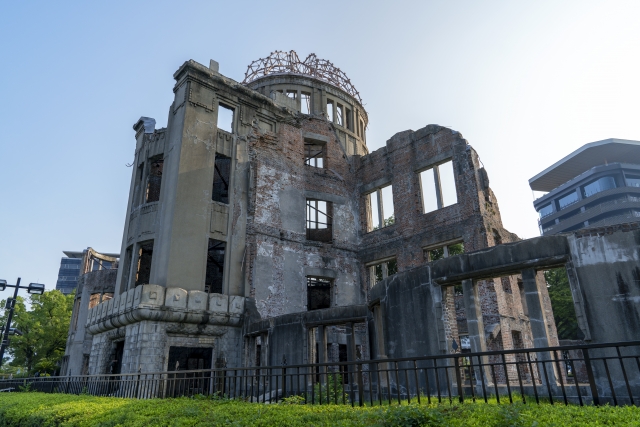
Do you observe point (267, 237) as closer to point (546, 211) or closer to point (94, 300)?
point (94, 300)

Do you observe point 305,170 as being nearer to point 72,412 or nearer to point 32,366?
point 72,412

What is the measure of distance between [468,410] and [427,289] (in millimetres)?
5607

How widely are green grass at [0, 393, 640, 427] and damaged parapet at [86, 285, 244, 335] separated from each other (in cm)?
592

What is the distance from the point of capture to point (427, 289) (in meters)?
10.5

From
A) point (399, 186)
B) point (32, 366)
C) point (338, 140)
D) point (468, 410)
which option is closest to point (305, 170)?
point (338, 140)

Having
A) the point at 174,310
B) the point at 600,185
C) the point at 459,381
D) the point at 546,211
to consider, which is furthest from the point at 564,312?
the point at 546,211

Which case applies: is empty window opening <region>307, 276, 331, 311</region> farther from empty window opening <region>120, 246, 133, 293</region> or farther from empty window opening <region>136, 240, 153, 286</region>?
empty window opening <region>120, 246, 133, 293</region>

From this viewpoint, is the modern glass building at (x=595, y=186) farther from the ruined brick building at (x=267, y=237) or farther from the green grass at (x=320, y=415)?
the green grass at (x=320, y=415)

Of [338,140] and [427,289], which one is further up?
[338,140]

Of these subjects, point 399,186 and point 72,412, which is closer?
point 72,412

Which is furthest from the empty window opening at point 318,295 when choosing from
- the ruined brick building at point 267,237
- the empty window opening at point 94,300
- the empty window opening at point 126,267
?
the empty window opening at point 94,300

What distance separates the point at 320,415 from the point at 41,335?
32869 millimetres

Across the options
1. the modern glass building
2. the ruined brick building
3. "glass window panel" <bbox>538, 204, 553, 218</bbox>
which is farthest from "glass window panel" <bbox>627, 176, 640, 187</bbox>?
the ruined brick building

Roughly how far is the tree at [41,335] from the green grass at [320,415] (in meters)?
25.8
